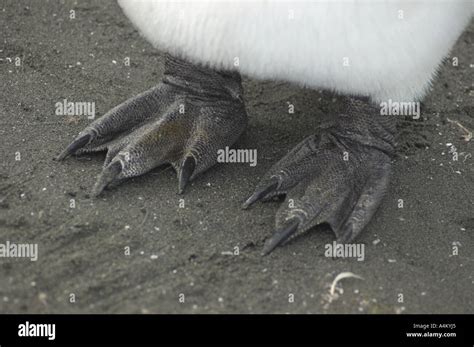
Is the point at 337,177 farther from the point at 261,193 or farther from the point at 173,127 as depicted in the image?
the point at 173,127

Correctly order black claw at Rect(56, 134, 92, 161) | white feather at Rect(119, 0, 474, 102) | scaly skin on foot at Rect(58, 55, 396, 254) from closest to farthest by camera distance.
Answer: white feather at Rect(119, 0, 474, 102)
scaly skin on foot at Rect(58, 55, 396, 254)
black claw at Rect(56, 134, 92, 161)

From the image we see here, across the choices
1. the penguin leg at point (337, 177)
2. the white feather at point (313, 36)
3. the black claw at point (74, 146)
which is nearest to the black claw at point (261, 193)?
the penguin leg at point (337, 177)

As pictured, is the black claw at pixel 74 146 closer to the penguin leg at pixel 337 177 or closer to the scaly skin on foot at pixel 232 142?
the scaly skin on foot at pixel 232 142

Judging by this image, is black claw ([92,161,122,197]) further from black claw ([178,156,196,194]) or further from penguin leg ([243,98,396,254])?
penguin leg ([243,98,396,254])

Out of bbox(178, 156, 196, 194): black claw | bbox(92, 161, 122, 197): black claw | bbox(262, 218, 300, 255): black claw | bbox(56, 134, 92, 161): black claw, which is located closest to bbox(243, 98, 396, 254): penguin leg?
bbox(262, 218, 300, 255): black claw

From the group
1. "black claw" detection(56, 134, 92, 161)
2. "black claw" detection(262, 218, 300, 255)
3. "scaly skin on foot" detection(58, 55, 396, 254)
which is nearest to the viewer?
"black claw" detection(262, 218, 300, 255)

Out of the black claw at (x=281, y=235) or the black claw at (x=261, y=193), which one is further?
the black claw at (x=261, y=193)
